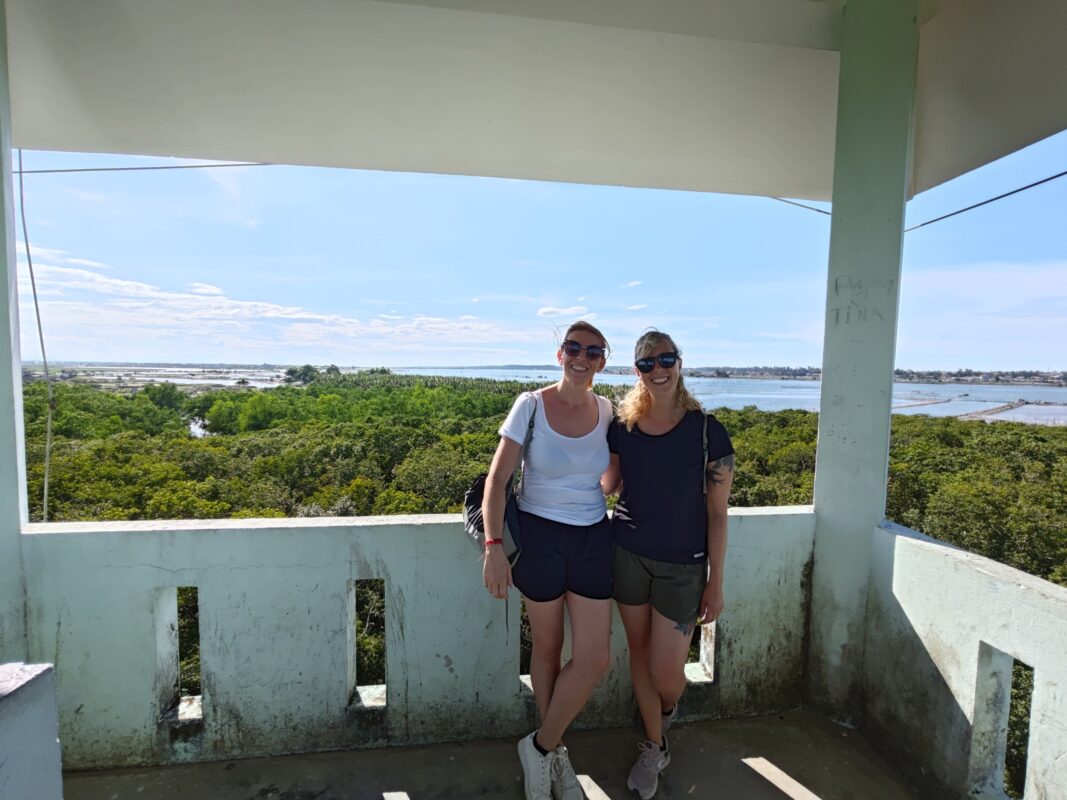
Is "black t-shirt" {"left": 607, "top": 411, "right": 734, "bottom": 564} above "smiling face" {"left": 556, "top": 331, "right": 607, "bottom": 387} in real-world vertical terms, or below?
below

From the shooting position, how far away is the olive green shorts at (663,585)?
5.83ft

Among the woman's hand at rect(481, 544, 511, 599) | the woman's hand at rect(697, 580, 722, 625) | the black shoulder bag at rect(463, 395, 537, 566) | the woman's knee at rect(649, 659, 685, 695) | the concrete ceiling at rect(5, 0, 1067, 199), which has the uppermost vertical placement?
the concrete ceiling at rect(5, 0, 1067, 199)

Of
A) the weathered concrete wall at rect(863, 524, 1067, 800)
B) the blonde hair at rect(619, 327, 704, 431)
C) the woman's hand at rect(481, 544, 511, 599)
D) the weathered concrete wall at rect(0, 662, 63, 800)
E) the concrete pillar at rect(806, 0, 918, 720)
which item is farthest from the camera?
the concrete pillar at rect(806, 0, 918, 720)

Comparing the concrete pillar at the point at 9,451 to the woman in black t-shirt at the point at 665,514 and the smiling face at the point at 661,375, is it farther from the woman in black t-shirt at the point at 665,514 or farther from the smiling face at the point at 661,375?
the smiling face at the point at 661,375

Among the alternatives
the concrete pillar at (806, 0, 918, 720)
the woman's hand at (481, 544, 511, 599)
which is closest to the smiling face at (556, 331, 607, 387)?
the woman's hand at (481, 544, 511, 599)

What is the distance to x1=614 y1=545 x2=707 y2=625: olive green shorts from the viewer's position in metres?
1.78

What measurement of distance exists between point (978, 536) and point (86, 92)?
12831mm

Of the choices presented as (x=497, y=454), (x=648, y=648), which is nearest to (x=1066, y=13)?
(x=497, y=454)

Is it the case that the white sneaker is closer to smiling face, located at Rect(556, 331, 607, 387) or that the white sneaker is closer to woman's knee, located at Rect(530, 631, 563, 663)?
woman's knee, located at Rect(530, 631, 563, 663)

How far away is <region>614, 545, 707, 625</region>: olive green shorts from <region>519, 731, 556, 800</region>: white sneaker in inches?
22.9

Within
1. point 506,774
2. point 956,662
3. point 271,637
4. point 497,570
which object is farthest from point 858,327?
point 271,637

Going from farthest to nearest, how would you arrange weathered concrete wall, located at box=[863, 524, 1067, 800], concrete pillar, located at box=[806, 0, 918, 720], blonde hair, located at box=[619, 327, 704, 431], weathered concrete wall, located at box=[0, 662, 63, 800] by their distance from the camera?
concrete pillar, located at box=[806, 0, 918, 720], blonde hair, located at box=[619, 327, 704, 431], weathered concrete wall, located at box=[863, 524, 1067, 800], weathered concrete wall, located at box=[0, 662, 63, 800]

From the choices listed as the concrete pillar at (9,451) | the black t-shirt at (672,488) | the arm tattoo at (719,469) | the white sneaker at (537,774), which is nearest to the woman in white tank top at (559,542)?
the white sneaker at (537,774)

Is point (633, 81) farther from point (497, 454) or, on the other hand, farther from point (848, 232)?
point (497, 454)
